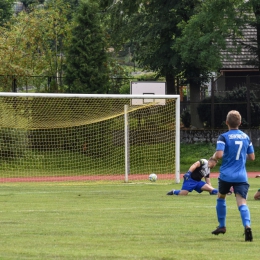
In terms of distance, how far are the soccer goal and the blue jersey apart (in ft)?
45.5

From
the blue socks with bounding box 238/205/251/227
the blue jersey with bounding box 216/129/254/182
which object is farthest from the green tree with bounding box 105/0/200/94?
the blue socks with bounding box 238/205/251/227

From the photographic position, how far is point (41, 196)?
57.7 ft

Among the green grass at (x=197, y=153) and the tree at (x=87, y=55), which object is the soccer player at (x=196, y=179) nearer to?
the green grass at (x=197, y=153)

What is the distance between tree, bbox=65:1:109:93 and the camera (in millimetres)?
31625

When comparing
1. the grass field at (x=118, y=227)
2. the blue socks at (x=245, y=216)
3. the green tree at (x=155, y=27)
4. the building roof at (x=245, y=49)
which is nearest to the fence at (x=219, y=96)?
the building roof at (x=245, y=49)

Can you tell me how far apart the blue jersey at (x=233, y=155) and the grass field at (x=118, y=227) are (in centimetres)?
79

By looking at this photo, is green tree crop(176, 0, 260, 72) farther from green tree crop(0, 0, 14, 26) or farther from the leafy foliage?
green tree crop(0, 0, 14, 26)

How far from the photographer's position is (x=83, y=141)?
84.0 feet

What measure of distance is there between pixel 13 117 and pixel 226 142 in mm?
16440

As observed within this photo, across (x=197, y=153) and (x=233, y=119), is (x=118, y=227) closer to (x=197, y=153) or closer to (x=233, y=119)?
(x=233, y=119)

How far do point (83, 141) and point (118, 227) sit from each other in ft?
48.4

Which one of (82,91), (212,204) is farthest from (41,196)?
(82,91)

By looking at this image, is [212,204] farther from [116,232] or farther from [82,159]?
[82,159]

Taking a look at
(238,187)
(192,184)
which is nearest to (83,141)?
(192,184)
